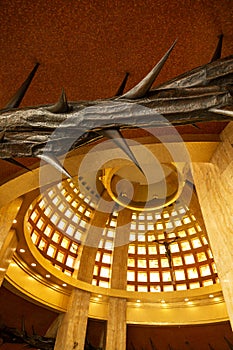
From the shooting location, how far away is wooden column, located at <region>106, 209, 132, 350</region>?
1291 cm

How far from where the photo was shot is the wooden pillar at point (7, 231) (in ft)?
25.3

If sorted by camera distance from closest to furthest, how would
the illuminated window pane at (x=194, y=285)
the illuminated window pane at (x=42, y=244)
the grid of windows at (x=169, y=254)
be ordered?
the illuminated window pane at (x=42, y=244) → the illuminated window pane at (x=194, y=285) → the grid of windows at (x=169, y=254)

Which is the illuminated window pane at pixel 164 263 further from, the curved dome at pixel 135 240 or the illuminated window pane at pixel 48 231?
the illuminated window pane at pixel 48 231

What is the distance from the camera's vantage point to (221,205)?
4352mm

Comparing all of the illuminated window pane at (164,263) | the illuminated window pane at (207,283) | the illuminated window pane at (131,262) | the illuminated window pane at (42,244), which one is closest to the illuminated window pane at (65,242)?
the illuminated window pane at (42,244)

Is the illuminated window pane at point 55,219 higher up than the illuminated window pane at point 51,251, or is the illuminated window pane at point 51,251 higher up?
the illuminated window pane at point 55,219

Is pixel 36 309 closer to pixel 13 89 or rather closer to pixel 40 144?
pixel 13 89

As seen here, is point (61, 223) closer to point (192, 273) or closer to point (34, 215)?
point (34, 215)

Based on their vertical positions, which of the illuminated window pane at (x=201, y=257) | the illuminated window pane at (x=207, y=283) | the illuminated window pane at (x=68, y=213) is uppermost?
the illuminated window pane at (x=68, y=213)

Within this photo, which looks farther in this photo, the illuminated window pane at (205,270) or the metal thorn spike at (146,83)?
the illuminated window pane at (205,270)

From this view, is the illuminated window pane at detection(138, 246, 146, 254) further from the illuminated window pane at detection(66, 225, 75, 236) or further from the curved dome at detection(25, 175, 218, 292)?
the illuminated window pane at detection(66, 225, 75, 236)

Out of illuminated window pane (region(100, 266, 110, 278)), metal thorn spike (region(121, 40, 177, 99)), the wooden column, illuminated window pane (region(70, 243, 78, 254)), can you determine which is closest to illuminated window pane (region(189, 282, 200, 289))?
the wooden column

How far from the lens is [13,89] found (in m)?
3.86

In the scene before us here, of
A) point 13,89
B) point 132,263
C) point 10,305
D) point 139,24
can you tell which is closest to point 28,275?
point 10,305
